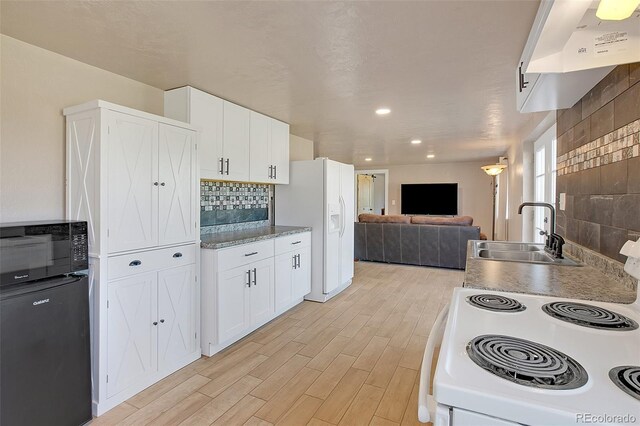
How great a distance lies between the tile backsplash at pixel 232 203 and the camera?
3.25m

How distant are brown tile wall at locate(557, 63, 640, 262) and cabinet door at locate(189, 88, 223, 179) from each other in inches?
102

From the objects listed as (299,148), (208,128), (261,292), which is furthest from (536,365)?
(299,148)

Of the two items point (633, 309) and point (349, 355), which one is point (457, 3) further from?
point (349, 355)

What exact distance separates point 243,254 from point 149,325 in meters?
0.92

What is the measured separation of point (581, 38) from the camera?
121 centimetres

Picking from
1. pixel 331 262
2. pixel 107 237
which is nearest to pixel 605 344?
pixel 107 237

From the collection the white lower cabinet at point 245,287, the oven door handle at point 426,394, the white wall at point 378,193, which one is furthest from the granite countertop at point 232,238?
the white wall at point 378,193

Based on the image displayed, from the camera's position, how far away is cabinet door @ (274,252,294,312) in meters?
3.34

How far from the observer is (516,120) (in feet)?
12.5

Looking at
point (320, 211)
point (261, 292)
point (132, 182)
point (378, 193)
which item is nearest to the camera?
point (132, 182)

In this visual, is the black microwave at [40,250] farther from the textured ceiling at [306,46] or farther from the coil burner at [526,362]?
the coil burner at [526,362]

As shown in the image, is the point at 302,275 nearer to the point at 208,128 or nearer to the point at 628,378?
the point at 208,128

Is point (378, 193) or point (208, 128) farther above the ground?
point (208, 128)

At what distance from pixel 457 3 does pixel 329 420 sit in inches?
90.5
